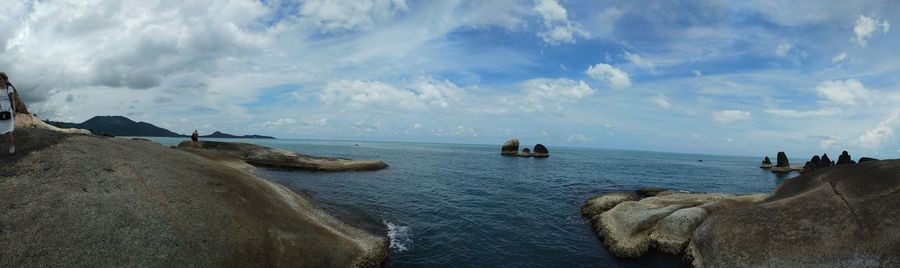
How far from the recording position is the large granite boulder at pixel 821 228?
14.7 metres

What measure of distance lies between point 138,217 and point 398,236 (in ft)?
40.4

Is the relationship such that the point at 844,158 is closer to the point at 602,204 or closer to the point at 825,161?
the point at 825,161

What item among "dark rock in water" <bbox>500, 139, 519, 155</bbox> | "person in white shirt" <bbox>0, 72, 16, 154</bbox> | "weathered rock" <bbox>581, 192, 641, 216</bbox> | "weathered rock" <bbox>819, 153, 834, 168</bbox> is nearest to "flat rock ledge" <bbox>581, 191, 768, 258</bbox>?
"weathered rock" <bbox>581, 192, 641, 216</bbox>

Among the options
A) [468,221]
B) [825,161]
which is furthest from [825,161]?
[468,221]

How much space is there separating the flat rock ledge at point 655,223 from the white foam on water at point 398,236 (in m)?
10.6

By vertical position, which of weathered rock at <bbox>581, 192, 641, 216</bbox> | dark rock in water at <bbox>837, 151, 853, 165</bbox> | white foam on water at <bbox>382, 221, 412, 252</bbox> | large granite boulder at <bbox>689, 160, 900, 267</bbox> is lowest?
white foam on water at <bbox>382, 221, 412, 252</bbox>

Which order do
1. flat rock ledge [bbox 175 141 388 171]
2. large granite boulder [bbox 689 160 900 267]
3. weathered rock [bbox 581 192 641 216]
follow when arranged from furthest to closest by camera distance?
flat rock ledge [bbox 175 141 388 171] < weathered rock [bbox 581 192 641 216] < large granite boulder [bbox 689 160 900 267]

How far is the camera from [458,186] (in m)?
46.9

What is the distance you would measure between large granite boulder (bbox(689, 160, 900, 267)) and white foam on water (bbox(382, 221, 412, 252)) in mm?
13373

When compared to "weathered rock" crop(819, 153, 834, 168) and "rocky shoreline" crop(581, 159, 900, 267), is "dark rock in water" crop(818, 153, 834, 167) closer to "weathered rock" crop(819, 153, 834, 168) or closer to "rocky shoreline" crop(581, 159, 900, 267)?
"weathered rock" crop(819, 153, 834, 168)

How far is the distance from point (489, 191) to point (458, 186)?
4473mm

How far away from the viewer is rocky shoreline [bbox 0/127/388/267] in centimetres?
1127

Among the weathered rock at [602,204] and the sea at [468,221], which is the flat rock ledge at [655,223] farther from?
the weathered rock at [602,204]

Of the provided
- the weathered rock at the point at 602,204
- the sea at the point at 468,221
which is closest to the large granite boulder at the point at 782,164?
the sea at the point at 468,221
